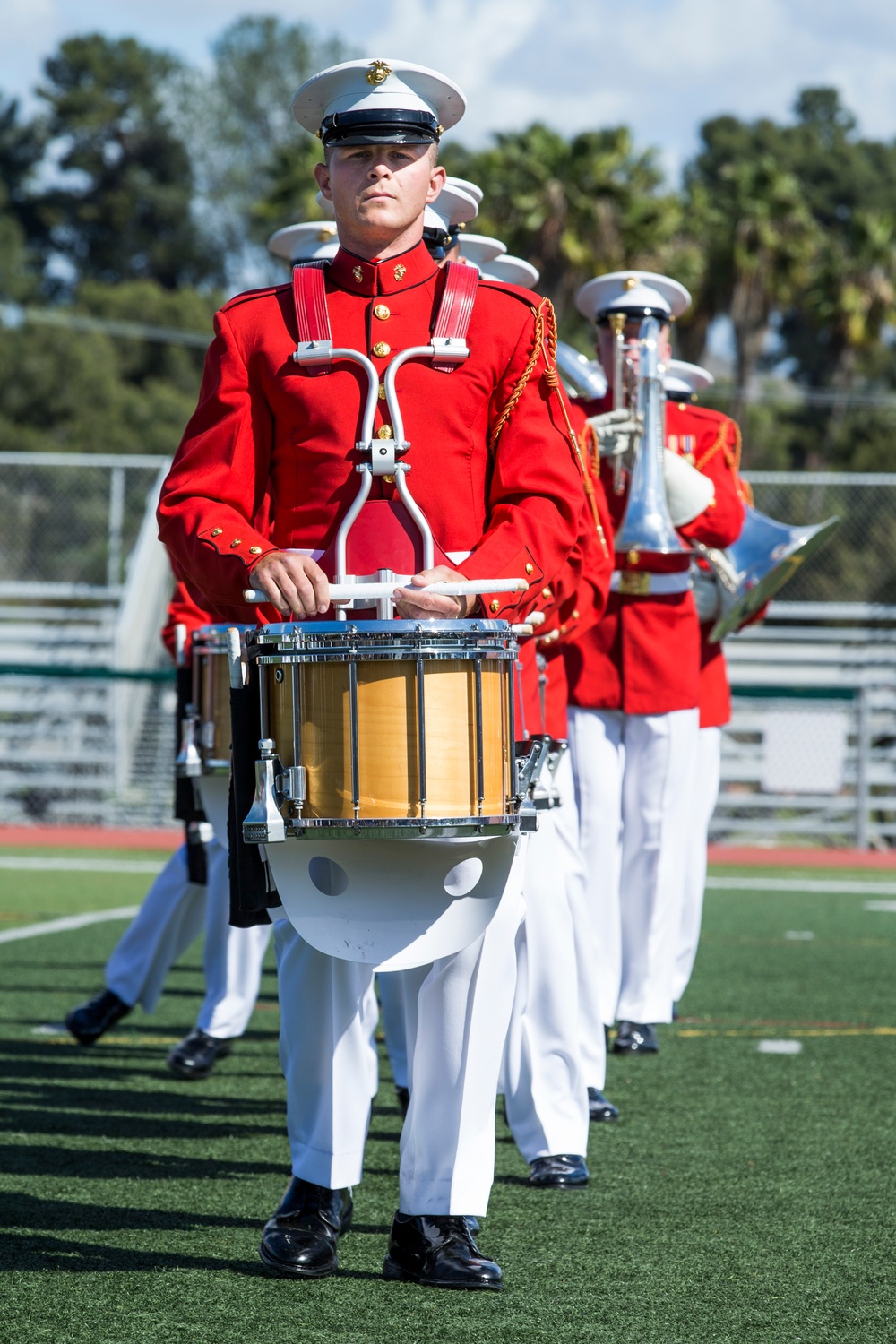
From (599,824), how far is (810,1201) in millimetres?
1962

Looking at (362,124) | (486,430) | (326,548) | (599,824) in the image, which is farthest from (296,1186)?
(599,824)

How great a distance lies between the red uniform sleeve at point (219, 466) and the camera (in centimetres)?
343

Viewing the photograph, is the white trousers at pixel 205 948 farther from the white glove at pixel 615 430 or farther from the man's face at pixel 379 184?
the man's face at pixel 379 184

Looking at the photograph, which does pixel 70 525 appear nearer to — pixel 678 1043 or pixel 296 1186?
pixel 678 1043

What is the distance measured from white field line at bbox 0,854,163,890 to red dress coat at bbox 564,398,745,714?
645 centimetres

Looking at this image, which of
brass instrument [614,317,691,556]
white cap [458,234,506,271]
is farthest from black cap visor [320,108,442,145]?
brass instrument [614,317,691,556]

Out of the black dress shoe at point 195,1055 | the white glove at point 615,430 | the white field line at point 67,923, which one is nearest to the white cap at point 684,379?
the white glove at point 615,430

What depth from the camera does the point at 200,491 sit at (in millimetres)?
3500

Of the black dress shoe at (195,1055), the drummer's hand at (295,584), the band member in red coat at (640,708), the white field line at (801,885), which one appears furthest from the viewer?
the white field line at (801,885)

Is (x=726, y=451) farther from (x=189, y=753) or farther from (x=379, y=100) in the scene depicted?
(x=379, y=100)

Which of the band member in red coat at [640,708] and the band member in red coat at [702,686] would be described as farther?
the band member in red coat at [702,686]

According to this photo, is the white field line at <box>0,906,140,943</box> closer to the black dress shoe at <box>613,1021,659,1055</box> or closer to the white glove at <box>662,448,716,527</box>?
the black dress shoe at <box>613,1021,659,1055</box>

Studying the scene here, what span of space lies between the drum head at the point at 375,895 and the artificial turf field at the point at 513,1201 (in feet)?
2.18

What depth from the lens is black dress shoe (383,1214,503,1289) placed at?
135 inches
